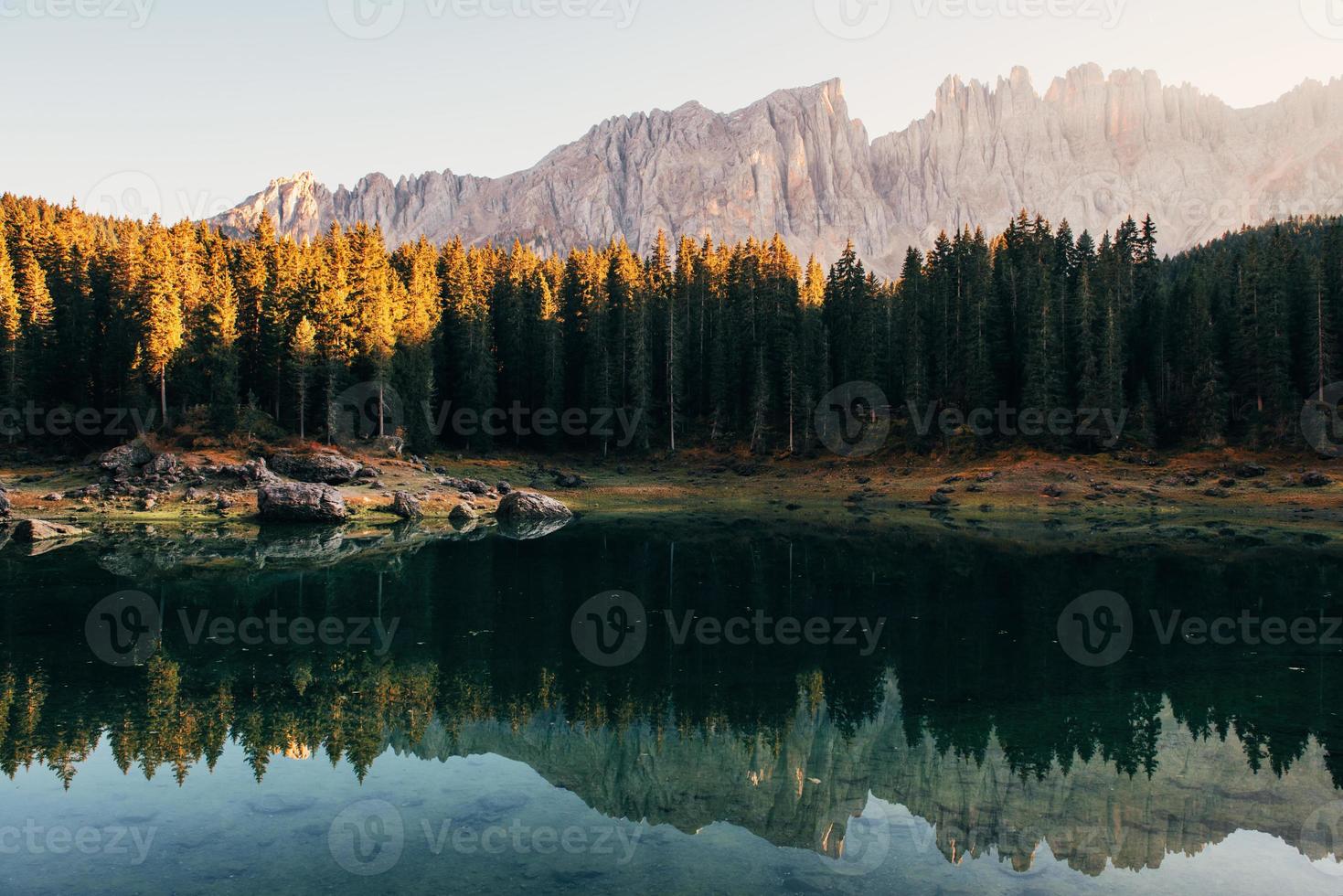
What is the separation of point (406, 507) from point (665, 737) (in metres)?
48.3

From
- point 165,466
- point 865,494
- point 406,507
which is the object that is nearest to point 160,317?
point 165,466

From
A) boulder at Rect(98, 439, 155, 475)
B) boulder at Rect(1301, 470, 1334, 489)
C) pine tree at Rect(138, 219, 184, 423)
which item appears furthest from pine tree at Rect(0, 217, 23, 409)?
boulder at Rect(1301, 470, 1334, 489)

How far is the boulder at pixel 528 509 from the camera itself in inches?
2506

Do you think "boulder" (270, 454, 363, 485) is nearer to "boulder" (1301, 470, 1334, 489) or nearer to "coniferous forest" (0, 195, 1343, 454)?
"coniferous forest" (0, 195, 1343, 454)

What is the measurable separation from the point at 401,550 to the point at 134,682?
81.7 feet

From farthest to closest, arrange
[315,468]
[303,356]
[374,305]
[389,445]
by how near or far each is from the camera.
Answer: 1. [374,305]
2. [389,445]
3. [303,356]
4. [315,468]

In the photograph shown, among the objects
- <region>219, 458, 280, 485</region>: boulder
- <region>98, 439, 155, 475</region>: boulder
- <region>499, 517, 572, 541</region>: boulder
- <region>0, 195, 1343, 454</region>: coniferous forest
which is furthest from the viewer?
<region>0, 195, 1343, 454</region>: coniferous forest

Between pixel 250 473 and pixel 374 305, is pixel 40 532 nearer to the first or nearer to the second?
pixel 250 473

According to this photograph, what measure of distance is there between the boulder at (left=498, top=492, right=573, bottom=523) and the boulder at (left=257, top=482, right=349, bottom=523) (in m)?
12.4

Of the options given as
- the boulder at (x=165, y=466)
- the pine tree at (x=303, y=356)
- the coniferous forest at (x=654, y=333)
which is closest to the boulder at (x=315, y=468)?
the boulder at (x=165, y=466)

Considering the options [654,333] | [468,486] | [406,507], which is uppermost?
[654,333]

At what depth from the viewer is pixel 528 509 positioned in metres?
63.9

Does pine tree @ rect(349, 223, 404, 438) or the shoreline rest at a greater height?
pine tree @ rect(349, 223, 404, 438)

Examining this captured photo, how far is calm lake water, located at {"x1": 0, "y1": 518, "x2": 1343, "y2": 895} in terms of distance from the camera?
43.3 feet
